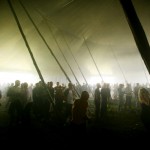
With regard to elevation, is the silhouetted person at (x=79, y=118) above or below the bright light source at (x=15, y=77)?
below

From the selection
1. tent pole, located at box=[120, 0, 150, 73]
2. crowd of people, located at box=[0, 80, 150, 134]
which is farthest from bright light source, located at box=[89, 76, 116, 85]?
tent pole, located at box=[120, 0, 150, 73]

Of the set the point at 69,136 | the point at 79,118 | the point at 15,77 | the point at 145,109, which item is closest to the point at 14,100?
the point at 69,136

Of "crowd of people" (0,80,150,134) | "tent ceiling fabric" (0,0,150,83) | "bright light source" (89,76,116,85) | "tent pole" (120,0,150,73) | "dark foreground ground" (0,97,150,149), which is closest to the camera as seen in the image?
"tent pole" (120,0,150,73)

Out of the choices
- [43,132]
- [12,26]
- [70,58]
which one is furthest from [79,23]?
[43,132]

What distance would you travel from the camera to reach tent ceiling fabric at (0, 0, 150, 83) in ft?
47.0

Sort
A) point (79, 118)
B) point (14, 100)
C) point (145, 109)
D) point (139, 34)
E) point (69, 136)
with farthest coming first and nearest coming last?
point (14, 100), point (69, 136), point (145, 109), point (79, 118), point (139, 34)

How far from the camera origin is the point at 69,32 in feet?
64.1

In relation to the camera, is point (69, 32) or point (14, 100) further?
point (69, 32)

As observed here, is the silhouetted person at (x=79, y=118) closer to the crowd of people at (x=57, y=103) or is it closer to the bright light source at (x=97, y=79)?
the crowd of people at (x=57, y=103)

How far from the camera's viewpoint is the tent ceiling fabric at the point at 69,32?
14.3 m

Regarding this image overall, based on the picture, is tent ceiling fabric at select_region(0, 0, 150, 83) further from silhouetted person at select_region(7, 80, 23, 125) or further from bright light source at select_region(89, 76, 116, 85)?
silhouetted person at select_region(7, 80, 23, 125)

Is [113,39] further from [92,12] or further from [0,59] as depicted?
[0,59]

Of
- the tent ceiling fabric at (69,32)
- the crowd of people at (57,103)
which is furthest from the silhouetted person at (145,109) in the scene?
the tent ceiling fabric at (69,32)

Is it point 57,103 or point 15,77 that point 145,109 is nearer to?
point 57,103
